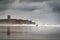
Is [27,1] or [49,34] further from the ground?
[27,1]

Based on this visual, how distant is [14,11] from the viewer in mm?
1347

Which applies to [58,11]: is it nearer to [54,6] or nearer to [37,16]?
[54,6]

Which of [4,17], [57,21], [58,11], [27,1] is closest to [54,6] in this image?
[58,11]

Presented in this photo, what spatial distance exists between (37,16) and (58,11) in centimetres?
31

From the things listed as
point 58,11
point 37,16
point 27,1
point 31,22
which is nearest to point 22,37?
point 31,22

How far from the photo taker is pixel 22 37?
4.34ft

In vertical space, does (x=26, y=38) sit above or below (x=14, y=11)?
below

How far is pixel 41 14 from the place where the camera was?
1.33 metres

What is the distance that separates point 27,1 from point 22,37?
524mm

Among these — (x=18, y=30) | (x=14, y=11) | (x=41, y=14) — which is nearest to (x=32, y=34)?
(x=18, y=30)

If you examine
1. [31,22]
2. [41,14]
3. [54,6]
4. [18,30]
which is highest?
[54,6]

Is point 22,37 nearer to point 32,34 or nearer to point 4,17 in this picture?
point 32,34

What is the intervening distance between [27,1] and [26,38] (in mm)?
534

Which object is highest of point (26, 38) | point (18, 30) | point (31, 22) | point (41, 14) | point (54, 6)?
point (54, 6)
